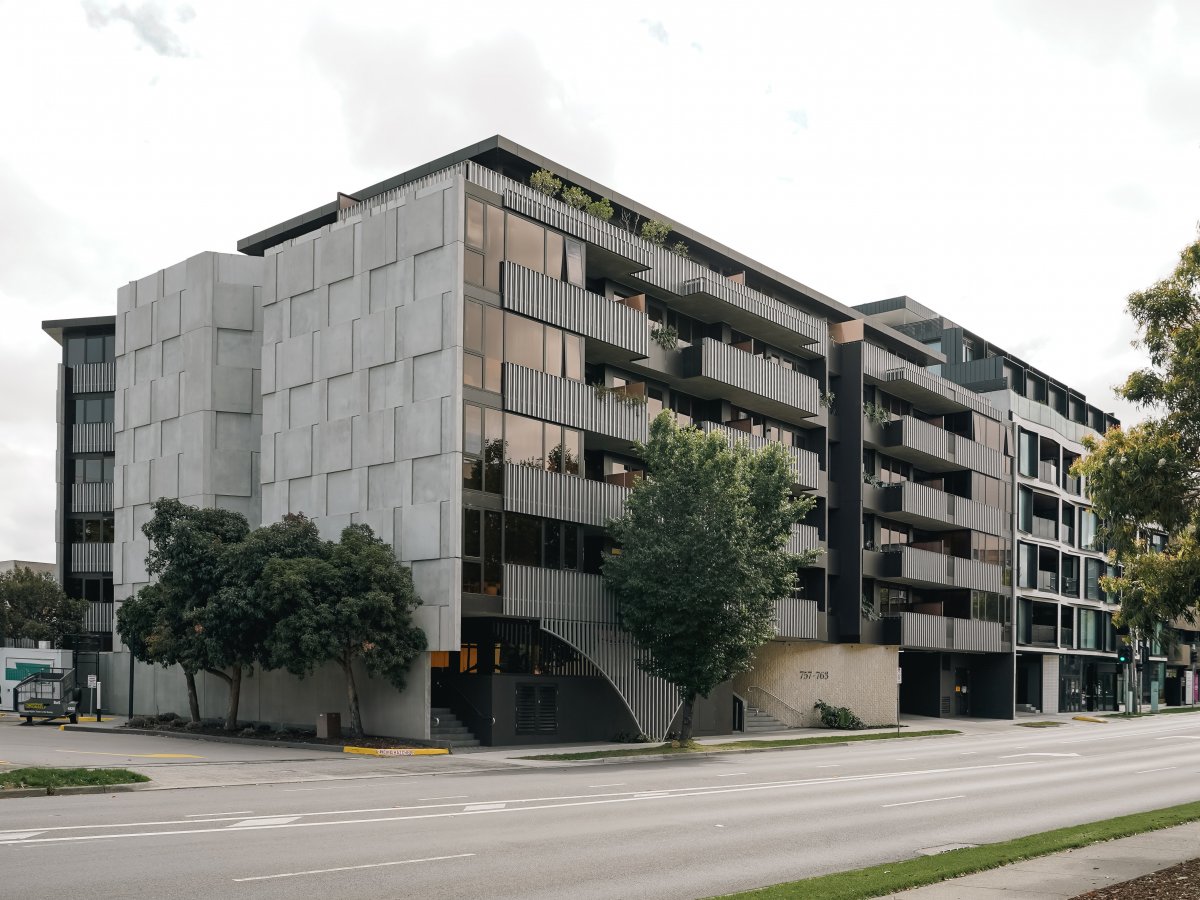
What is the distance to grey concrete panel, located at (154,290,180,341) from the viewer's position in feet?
158

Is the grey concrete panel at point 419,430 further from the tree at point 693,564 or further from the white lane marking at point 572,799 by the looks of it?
the white lane marking at point 572,799

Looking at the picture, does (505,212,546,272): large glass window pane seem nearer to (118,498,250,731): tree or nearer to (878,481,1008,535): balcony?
(118,498,250,731): tree

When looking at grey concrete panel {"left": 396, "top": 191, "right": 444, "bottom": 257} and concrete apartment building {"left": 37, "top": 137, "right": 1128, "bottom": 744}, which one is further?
grey concrete panel {"left": 396, "top": 191, "right": 444, "bottom": 257}

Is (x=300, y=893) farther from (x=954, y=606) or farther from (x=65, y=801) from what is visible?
(x=954, y=606)

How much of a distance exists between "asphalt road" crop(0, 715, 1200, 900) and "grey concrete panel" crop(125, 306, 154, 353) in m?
22.7

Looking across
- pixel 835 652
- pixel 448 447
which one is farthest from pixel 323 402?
pixel 835 652

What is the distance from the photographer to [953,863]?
15133mm

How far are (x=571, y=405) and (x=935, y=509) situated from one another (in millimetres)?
26529

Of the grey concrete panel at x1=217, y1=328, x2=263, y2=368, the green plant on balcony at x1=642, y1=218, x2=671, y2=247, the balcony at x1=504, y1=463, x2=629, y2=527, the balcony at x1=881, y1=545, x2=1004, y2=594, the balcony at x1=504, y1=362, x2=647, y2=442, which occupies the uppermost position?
the green plant on balcony at x1=642, y1=218, x2=671, y2=247

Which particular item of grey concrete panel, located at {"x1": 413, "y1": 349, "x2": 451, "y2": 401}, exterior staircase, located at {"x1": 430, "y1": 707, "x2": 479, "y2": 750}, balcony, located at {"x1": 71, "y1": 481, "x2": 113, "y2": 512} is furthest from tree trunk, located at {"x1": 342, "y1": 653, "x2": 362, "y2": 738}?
balcony, located at {"x1": 71, "y1": 481, "x2": 113, "y2": 512}

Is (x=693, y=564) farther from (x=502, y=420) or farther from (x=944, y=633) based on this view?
(x=944, y=633)

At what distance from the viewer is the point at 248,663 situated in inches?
1511

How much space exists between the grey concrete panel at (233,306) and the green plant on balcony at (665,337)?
14.8 m

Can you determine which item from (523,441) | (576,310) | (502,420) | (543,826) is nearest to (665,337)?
(576,310)
